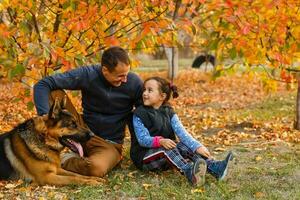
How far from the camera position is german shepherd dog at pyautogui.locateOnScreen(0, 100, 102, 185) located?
547 centimetres

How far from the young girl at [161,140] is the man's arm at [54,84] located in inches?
27.9

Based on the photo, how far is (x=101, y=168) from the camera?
229 inches

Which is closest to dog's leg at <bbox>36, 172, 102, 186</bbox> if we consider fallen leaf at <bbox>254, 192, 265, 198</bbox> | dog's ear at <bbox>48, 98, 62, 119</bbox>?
dog's ear at <bbox>48, 98, 62, 119</bbox>

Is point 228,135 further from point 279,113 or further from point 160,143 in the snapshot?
point 279,113

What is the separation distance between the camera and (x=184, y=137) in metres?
5.80

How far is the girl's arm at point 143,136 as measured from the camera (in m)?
5.71

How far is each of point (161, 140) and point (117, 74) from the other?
842 millimetres

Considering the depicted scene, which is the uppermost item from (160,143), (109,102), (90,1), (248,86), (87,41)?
(90,1)

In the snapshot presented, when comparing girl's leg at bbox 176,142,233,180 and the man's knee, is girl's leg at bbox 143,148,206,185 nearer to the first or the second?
girl's leg at bbox 176,142,233,180

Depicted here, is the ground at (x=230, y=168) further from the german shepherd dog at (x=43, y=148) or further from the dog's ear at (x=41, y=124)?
the dog's ear at (x=41, y=124)

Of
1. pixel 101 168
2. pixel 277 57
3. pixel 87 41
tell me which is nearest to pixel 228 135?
pixel 277 57

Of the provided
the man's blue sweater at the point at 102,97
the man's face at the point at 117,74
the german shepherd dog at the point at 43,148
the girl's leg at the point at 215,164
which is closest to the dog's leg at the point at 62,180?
the german shepherd dog at the point at 43,148

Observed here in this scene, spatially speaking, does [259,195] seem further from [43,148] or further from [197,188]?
[43,148]

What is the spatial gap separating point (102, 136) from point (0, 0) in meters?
1.86
